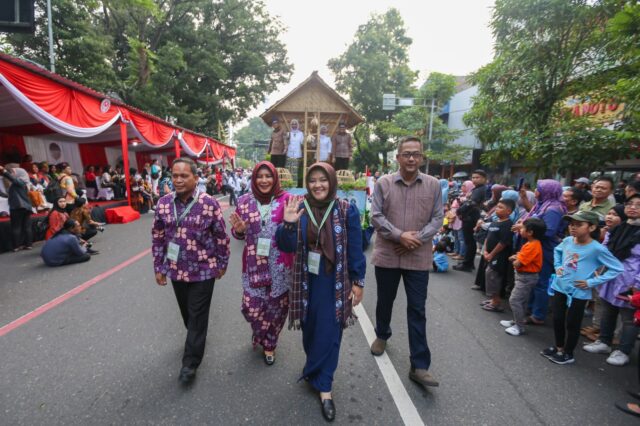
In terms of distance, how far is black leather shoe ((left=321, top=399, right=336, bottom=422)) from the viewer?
208 cm

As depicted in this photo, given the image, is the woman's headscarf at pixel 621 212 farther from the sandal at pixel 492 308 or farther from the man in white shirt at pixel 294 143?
the man in white shirt at pixel 294 143

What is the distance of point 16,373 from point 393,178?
349 centimetres

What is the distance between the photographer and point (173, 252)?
2.40 meters

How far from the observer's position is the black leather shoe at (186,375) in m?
2.40

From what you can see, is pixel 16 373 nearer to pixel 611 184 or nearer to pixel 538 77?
pixel 611 184

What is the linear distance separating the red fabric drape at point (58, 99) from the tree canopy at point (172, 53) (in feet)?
22.8

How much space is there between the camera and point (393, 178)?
2.66 metres

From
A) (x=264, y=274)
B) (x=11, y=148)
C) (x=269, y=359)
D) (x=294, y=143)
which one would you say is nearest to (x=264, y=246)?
(x=264, y=274)

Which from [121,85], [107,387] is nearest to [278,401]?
[107,387]

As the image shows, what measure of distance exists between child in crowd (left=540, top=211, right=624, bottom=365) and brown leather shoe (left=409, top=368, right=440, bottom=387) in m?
1.38

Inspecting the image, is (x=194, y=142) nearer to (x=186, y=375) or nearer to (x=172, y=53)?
(x=172, y=53)

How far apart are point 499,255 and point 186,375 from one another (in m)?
3.78

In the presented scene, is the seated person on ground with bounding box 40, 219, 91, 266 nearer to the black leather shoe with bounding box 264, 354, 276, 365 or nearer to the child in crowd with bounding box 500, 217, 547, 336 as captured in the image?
the black leather shoe with bounding box 264, 354, 276, 365

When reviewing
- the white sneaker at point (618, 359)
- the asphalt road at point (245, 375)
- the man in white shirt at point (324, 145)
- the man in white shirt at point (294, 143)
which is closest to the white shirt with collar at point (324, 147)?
the man in white shirt at point (324, 145)
